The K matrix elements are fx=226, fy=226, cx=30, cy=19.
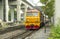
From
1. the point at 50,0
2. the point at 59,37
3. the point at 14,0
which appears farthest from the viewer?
the point at 14,0

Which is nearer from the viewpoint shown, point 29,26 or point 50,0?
point 50,0

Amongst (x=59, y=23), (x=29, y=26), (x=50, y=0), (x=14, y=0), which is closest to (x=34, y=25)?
(x=29, y=26)

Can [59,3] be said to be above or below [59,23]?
above

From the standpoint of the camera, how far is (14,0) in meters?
74.3

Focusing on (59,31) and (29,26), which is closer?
(59,31)

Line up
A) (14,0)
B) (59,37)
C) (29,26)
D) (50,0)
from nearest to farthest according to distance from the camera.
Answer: (59,37) < (50,0) < (29,26) < (14,0)

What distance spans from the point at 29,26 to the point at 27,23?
1.77 ft

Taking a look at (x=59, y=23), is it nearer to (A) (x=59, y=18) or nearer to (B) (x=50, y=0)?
(A) (x=59, y=18)

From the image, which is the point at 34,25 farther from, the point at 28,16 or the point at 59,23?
the point at 59,23

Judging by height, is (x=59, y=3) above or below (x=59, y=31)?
above

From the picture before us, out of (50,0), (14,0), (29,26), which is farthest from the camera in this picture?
(14,0)

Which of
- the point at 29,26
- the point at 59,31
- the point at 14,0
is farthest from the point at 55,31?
the point at 14,0

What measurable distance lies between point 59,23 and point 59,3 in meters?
0.73

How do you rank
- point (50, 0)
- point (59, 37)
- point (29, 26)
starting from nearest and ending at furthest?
1. point (59, 37)
2. point (50, 0)
3. point (29, 26)
